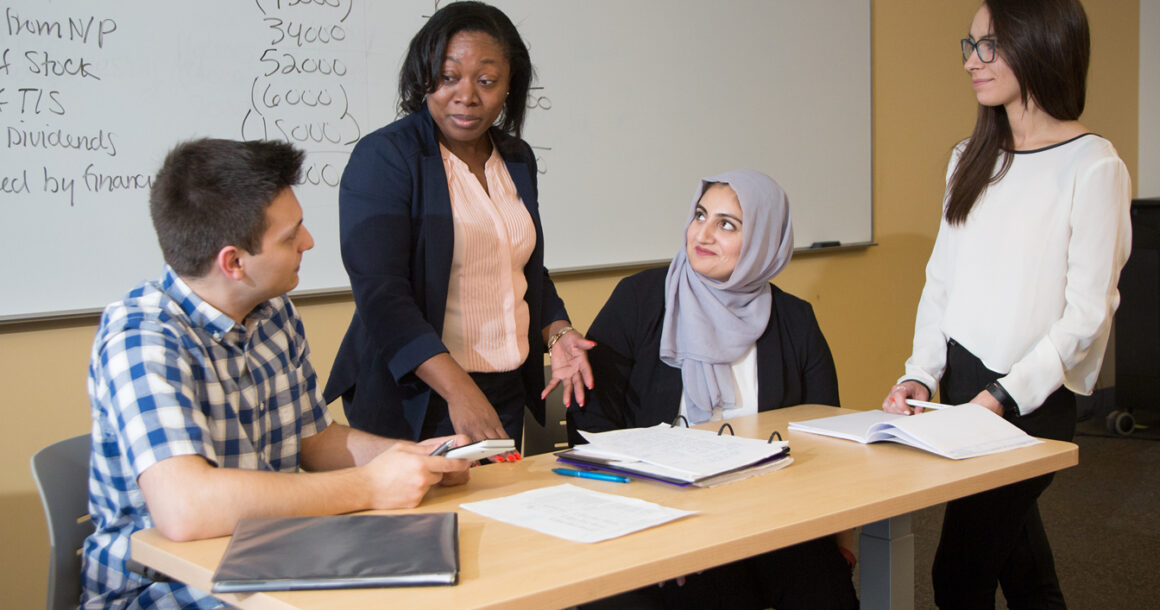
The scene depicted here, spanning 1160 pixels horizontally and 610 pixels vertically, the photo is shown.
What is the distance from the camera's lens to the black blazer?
2119 millimetres

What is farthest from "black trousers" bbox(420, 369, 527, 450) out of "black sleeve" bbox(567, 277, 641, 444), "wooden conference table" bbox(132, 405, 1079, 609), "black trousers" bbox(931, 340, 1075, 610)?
"black trousers" bbox(931, 340, 1075, 610)

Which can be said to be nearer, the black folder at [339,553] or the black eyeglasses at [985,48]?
the black folder at [339,553]

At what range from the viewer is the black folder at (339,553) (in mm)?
1036

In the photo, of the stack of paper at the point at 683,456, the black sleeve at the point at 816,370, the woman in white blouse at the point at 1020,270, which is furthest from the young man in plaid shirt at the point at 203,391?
the woman in white blouse at the point at 1020,270

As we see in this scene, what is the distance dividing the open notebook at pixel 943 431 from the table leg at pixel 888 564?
5.4 inches

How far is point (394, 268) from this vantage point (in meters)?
1.79

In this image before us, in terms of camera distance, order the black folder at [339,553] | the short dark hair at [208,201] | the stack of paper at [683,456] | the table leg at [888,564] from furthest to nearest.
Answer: the table leg at [888,564], the stack of paper at [683,456], the short dark hair at [208,201], the black folder at [339,553]

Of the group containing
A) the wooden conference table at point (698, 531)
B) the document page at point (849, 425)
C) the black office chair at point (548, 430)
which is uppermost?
the document page at point (849, 425)

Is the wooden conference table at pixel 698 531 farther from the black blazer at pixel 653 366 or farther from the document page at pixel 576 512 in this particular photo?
the black blazer at pixel 653 366

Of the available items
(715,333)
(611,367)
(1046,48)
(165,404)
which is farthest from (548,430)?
(1046,48)

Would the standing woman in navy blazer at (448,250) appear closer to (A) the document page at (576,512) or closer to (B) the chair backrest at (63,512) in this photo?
(A) the document page at (576,512)

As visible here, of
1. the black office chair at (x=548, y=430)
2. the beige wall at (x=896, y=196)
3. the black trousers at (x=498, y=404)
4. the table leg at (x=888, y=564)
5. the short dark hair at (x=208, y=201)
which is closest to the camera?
the short dark hair at (x=208, y=201)

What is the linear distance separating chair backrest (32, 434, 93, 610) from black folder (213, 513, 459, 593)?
509 millimetres

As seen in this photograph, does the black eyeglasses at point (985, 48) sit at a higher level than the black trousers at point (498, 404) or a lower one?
higher
